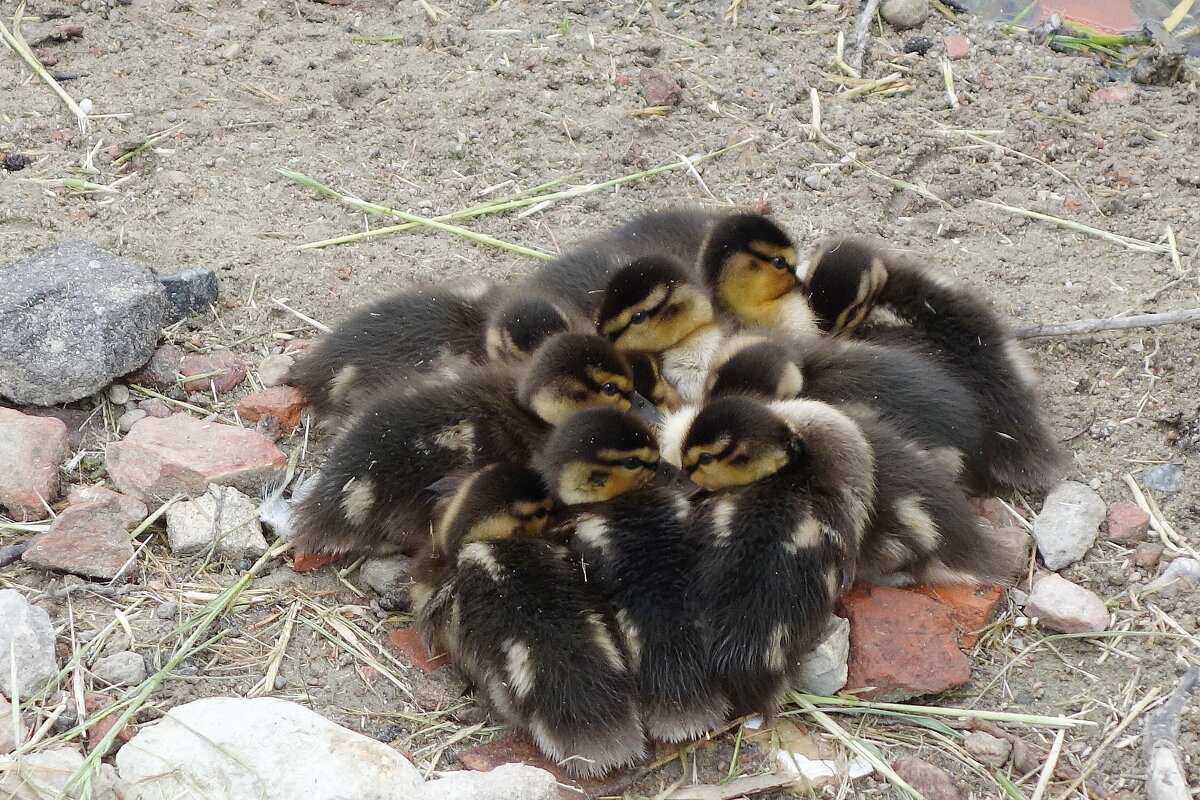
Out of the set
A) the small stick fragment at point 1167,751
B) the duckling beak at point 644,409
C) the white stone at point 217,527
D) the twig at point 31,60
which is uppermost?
the duckling beak at point 644,409

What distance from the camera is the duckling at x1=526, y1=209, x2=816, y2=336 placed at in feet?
11.0

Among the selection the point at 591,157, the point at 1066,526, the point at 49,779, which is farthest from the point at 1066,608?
the point at 591,157

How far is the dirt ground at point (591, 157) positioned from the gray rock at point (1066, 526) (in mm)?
53

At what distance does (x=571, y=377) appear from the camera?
9.37 feet

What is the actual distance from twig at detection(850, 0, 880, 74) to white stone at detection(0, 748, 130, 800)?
3.80m

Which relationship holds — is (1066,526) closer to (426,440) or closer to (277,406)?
(426,440)

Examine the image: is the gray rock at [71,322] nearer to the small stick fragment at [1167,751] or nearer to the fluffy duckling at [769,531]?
the fluffy duckling at [769,531]

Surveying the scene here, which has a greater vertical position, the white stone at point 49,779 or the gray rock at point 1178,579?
the white stone at point 49,779

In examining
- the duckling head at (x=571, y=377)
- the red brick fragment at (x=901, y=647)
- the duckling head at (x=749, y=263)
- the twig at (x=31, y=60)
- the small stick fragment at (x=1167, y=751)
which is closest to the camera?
the small stick fragment at (x=1167, y=751)

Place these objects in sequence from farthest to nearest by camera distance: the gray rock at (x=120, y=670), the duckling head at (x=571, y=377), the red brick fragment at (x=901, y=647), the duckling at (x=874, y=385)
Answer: the duckling at (x=874, y=385), the duckling head at (x=571, y=377), the red brick fragment at (x=901, y=647), the gray rock at (x=120, y=670)

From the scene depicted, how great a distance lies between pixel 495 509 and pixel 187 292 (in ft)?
5.21

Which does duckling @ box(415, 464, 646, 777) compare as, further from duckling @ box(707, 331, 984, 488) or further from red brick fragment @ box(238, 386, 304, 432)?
red brick fragment @ box(238, 386, 304, 432)

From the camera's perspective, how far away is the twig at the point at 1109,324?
139 inches

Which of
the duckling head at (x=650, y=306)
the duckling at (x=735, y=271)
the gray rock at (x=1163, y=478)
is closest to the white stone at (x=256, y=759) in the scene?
the duckling head at (x=650, y=306)
